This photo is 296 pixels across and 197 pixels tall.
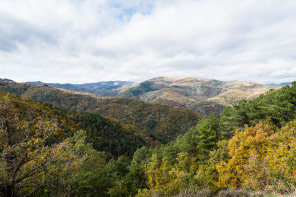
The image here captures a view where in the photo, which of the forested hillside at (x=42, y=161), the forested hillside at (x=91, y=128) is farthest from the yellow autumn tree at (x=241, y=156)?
the forested hillside at (x=91, y=128)

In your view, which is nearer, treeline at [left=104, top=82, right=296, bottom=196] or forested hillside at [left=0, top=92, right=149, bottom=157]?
treeline at [left=104, top=82, right=296, bottom=196]

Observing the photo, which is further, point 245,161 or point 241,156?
point 241,156

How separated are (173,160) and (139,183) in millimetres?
16286

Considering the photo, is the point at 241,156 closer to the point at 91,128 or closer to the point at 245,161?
the point at 245,161

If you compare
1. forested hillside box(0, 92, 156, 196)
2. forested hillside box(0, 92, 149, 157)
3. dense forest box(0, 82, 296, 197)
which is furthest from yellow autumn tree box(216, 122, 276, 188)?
forested hillside box(0, 92, 149, 157)

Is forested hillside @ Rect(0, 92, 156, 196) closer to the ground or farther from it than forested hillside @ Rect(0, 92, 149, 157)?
farther from it

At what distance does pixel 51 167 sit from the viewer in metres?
12.3

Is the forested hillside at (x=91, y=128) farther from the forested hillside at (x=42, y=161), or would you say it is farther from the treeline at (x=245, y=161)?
the treeline at (x=245, y=161)

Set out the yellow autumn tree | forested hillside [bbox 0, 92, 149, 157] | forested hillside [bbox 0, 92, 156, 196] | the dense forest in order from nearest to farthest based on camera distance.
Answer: forested hillside [bbox 0, 92, 156, 196], the dense forest, the yellow autumn tree, forested hillside [bbox 0, 92, 149, 157]

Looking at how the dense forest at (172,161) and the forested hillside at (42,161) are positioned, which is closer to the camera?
the forested hillside at (42,161)

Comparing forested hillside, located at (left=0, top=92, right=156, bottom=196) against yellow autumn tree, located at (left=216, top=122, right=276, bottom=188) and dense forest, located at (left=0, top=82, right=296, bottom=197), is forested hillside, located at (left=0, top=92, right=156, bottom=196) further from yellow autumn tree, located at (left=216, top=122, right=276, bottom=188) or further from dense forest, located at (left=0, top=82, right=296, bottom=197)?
yellow autumn tree, located at (left=216, top=122, right=276, bottom=188)

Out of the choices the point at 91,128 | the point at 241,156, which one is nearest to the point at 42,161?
the point at 241,156

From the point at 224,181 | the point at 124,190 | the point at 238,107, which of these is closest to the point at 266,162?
the point at 224,181

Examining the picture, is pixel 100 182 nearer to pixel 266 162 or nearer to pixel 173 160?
pixel 173 160
